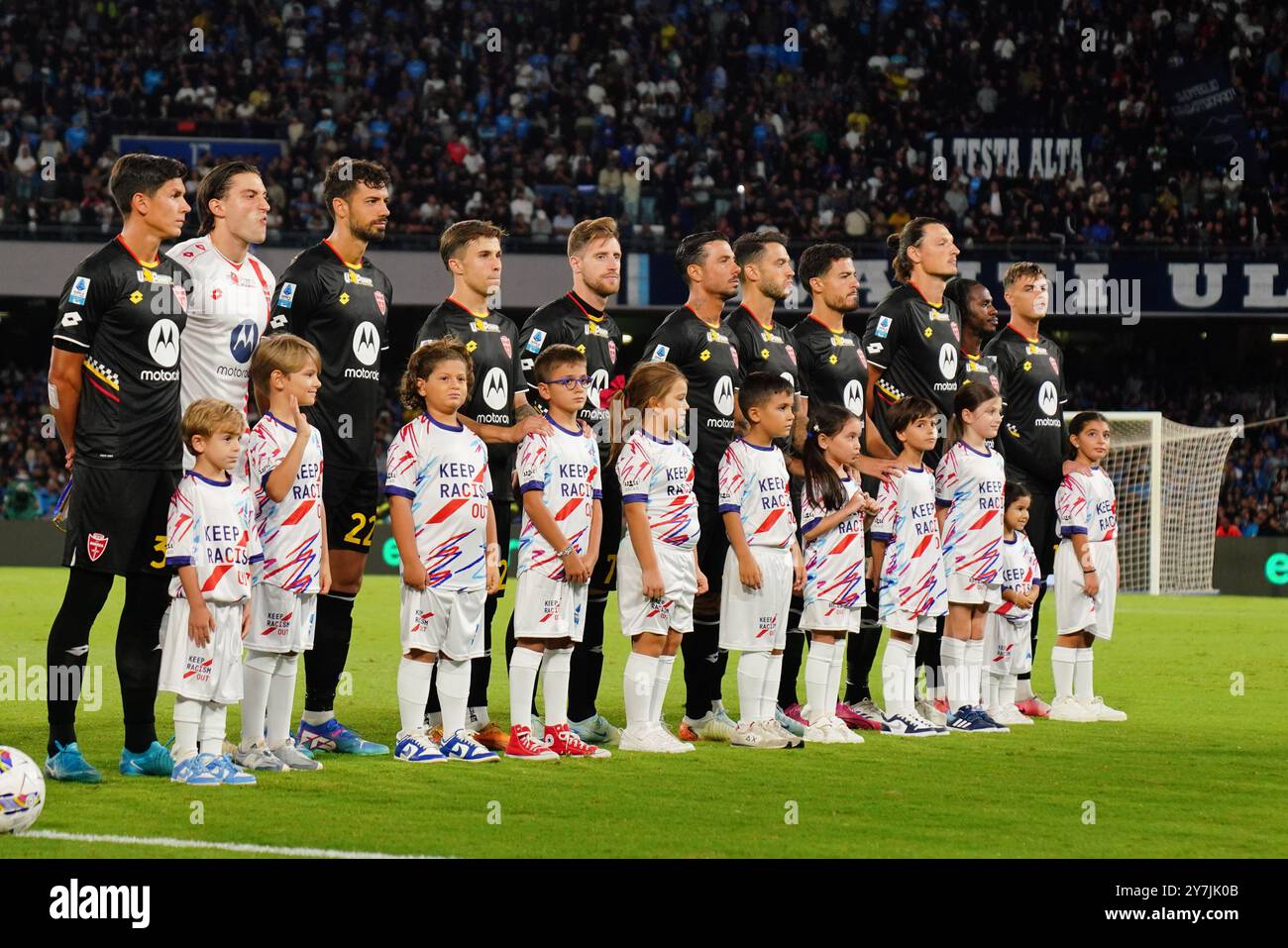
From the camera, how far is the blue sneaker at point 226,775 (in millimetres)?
6316

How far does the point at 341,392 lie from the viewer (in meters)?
7.51

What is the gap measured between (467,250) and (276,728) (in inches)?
94.0

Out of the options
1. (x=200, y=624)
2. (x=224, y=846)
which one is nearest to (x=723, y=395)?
(x=200, y=624)

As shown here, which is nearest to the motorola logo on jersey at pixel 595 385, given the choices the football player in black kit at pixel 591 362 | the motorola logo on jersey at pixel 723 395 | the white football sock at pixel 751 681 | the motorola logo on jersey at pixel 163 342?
the football player in black kit at pixel 591 362

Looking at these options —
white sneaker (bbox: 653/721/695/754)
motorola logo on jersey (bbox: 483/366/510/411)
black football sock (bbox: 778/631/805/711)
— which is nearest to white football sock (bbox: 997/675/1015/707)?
black football sock (bbox: 778/631/805/711)

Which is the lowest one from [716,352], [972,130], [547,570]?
[547,570]

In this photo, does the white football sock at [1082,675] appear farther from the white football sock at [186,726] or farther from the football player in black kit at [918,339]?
the white football sock at [186,726]

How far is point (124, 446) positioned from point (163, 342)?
1.49ft

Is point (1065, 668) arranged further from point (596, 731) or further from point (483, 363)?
point (483, 363)

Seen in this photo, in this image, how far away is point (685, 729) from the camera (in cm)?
821

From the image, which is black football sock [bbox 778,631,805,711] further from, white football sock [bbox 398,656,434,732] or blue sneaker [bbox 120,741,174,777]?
blue sneaker [bbox 120,741,174,777]
